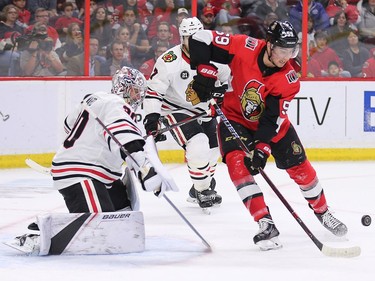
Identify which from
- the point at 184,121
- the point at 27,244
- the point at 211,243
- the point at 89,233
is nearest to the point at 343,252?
the point at 211,243

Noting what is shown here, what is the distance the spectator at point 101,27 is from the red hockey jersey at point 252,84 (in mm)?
3006

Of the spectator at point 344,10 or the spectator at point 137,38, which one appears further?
the spectator at point 344,10

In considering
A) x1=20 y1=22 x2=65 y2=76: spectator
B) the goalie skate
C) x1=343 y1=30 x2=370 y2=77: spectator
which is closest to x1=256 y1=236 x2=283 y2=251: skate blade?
the goalie skate

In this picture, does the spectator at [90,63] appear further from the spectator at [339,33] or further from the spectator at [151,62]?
the spectator at [339,33]

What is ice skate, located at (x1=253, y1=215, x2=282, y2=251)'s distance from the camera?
4.43m

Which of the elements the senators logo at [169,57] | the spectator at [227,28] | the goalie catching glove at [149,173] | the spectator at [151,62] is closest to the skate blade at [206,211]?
the senators logo at [169,57]

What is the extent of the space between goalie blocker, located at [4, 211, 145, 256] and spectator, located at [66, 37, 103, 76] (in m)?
3.45

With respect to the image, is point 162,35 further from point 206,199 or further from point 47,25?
point 206,199

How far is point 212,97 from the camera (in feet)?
16.3

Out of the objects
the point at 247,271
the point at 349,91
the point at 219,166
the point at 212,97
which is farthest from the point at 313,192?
the point at 349,91

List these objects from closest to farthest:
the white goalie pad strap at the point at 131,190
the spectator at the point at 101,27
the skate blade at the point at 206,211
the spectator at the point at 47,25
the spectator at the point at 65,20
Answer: the white goalie pad strap at the point at 131,190 → the skate blade at the point at 206,211 → the spectator at the point at 47,25 → the spectator at the point at 65,20 → the spectator at the point at 101,27

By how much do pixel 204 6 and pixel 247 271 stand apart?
4.20 m

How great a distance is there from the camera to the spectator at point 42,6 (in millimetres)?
7406

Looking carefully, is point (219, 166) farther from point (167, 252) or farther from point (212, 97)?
point (167, 252)
